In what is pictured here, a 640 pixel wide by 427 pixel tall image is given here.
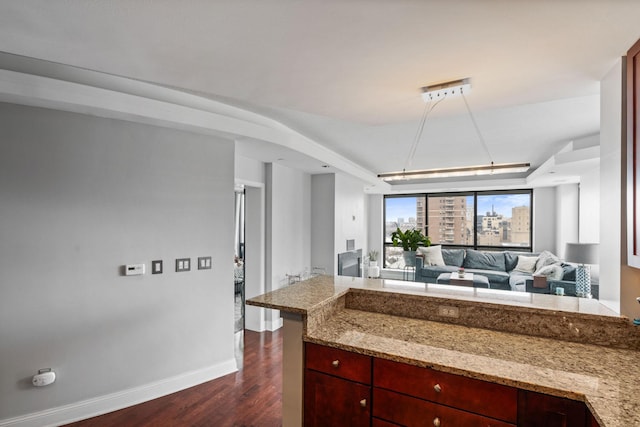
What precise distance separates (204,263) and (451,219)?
6.67 metres

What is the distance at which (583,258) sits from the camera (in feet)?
12.2

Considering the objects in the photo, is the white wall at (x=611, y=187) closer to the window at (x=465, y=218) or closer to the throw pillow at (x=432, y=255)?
the throw pillow at (x=432, y=255)

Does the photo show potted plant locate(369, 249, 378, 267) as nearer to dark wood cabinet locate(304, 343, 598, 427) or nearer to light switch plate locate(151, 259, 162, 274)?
light switch plate locate(151, 259, 162, 274)

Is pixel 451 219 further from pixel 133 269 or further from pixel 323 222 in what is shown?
pixel 133 269

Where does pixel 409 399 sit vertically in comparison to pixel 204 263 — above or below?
below

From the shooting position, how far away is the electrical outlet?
6.08ft

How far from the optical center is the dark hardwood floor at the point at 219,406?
2332mm

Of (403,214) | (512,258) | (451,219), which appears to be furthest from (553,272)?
(403,214)

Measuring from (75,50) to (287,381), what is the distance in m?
1.99

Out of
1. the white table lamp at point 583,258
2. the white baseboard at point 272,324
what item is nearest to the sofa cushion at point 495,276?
the white table lamp at point 583,258

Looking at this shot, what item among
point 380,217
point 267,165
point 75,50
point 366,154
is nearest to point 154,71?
point 75,50

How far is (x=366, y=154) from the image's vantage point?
5.10 meters

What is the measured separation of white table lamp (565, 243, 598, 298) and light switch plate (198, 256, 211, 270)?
4.18 meters

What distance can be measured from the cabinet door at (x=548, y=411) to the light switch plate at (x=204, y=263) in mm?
2568
